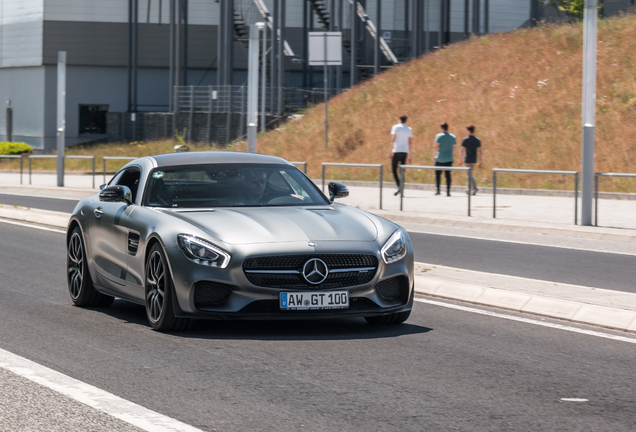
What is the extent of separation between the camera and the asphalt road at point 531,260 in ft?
38.4

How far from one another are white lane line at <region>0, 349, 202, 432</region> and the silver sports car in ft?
4.52

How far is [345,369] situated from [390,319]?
1.84 m

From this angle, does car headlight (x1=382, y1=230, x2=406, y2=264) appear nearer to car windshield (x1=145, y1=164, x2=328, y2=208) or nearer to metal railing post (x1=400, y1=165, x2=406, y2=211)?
car windshield (x1=145, y1=164, x2=328, y2=208)

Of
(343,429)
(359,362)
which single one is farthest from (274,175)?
A: (343,429)

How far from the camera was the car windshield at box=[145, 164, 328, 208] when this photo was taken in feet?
28.6

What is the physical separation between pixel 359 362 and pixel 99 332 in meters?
2.34

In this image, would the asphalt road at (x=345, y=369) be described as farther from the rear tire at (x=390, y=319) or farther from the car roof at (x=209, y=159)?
the car roof at (x=209, y=159)

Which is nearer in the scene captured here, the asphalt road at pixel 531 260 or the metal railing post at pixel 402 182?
the asphalt road at pixel 531 260

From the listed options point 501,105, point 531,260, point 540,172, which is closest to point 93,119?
point 501,105

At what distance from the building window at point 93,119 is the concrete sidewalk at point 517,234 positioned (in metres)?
41.9

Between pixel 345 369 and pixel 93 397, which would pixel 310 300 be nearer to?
pixel 345 369

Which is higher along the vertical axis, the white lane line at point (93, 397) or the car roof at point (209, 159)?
the car roof at point (209, 159)

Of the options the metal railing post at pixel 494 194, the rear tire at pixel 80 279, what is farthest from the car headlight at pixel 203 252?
the metal railing post at pixel 494 194

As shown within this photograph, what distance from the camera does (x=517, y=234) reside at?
17.5m
